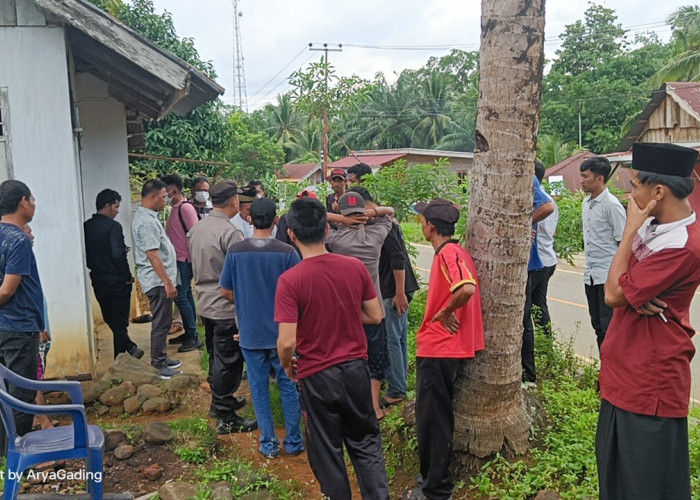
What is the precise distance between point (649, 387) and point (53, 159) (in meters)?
4.97

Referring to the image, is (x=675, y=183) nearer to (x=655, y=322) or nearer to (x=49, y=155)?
(x=655, y=322)

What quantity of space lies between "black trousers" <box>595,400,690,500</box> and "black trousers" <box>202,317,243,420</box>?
287 cm

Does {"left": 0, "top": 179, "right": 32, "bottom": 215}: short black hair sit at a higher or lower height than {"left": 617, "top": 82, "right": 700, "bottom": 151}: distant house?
lower

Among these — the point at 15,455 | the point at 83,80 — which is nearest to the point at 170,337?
the point at 83,80

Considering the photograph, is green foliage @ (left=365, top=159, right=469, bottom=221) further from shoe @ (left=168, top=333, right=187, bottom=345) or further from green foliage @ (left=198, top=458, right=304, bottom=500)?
green foliage @ (left=198, top=458, right=304, bottom=500)

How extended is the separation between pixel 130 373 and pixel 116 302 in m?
1.02

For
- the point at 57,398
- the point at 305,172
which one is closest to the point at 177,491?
the point at 57,398

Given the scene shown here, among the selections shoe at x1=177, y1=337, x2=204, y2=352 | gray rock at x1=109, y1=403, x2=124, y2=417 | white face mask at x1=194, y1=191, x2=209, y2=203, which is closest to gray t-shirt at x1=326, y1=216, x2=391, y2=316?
gray rock at x1=109, y1=403, x2=124, y2=417

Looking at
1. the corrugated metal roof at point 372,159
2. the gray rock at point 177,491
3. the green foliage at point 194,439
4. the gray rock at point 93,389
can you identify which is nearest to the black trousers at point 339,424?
the gray rock at point 177,491

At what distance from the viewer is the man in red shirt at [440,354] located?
3.60m

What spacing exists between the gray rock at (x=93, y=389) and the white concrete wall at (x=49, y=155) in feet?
2.04

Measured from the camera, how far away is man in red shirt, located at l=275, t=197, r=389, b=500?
3.33m

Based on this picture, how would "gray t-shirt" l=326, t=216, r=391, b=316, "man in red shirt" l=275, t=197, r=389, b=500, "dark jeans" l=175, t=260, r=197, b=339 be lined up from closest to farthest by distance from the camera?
"man in red shirt" l=275, t=197, r=389, b=500, "gray t-shirt" l=326, t=216, r=391, b=316, "dark jeans" l=175, t=260, r=197, b=339

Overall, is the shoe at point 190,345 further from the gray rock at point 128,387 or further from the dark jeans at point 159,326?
the gray rock at point 128,387
